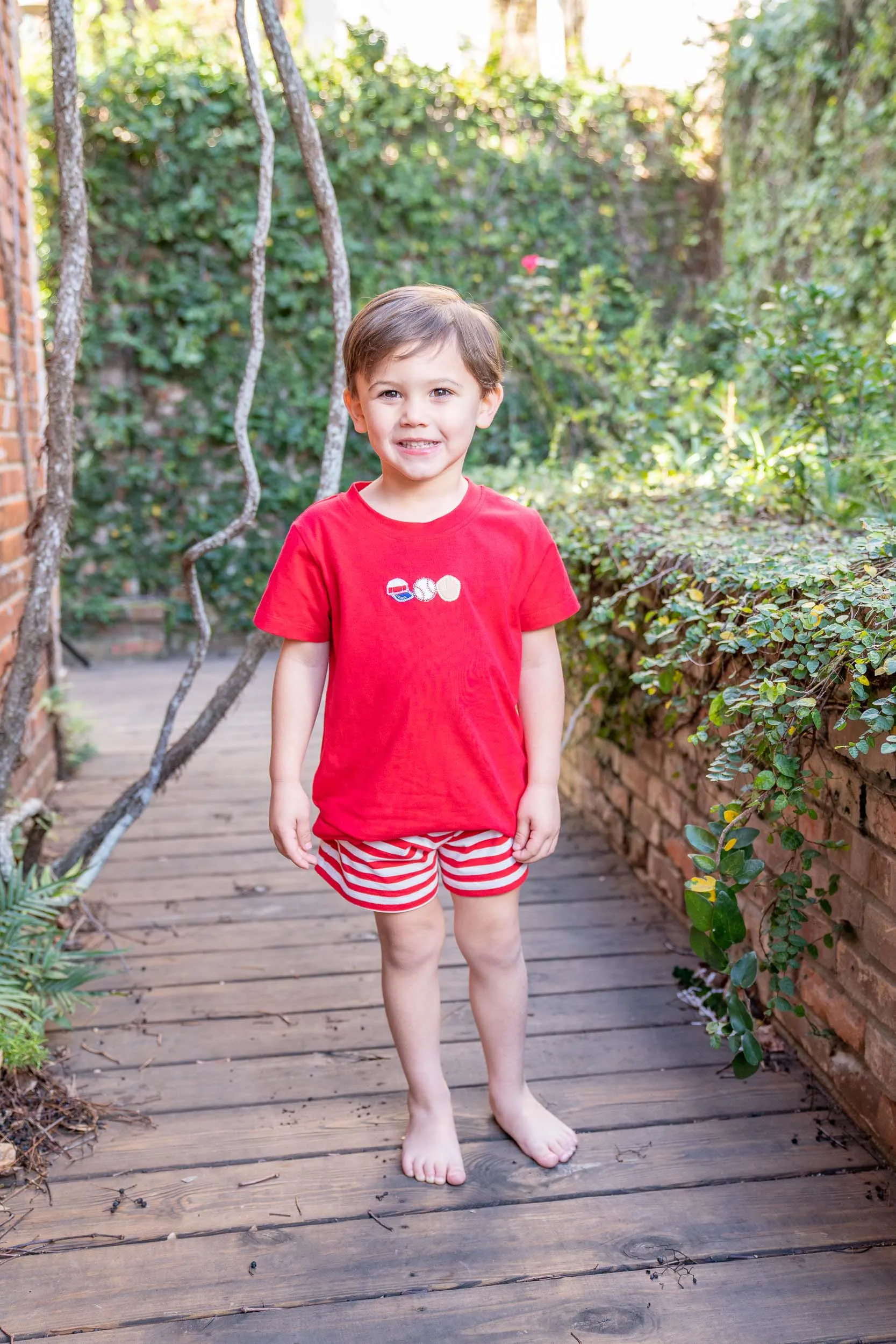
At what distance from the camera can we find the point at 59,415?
205 centimetres

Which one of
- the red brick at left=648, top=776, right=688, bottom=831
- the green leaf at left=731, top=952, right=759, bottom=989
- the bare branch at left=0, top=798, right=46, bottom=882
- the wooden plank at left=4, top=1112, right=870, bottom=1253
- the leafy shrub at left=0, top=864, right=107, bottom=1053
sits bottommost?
the wooden plank at left=4, top=1112, right=870, bottom=1253

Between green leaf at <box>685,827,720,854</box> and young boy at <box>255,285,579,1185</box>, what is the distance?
22cm

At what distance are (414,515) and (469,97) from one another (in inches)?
208

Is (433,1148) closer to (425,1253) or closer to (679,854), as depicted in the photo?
(425,1253)

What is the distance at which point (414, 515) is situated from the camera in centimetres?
152

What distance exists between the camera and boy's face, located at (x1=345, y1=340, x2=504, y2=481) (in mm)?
1426

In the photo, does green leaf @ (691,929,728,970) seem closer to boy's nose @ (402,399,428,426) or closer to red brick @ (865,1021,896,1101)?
red brick @ (865,1021,896,1101)

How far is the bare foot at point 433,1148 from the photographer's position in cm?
162

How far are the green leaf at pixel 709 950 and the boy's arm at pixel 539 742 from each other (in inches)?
11.7

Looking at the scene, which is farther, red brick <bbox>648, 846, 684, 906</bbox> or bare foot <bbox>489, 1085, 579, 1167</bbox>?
red brick <bbox>648, 846, 684, 906</bbox>

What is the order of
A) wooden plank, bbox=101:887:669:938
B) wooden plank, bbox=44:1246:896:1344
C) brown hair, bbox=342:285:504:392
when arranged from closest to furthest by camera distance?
wooden plank, bbox=44:1246:896:1344, brown hair, bbox=342:285:504:392, wooden plank, bbox=101:887:669:938

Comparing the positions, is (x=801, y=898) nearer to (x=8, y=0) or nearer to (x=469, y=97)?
(x=8, y=0)

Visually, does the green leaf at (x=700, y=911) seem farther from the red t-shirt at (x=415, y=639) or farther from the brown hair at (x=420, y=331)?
the brown hair at (x=420, y=331)

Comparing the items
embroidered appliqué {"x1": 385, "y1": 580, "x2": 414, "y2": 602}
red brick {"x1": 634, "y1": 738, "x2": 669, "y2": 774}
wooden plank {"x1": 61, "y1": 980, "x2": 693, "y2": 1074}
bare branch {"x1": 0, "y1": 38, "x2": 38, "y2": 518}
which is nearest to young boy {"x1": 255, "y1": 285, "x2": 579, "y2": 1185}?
embroidered appliqué {"x1": 385, "y1": 580, "x2": 414, "y2": 602}
